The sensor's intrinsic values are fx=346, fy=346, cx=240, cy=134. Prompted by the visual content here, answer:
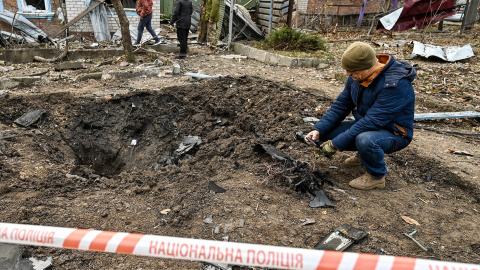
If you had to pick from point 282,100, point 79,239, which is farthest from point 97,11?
point 79,239

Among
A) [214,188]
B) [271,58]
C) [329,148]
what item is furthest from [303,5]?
[214,188]

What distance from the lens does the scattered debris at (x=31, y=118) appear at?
17.2ft

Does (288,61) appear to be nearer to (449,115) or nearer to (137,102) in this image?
(137,102)

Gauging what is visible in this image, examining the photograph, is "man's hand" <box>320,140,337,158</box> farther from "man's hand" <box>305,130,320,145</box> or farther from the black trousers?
the black trousers

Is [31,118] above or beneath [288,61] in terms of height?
beneath

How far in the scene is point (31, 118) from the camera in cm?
538

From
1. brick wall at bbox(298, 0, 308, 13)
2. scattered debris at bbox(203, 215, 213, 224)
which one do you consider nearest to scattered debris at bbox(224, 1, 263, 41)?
brick wall at bbox(298, 0, 308, 13)

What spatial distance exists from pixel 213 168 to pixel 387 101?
6.79ft

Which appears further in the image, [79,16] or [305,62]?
[79,16]

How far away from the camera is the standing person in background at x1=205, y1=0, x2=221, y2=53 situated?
10.9m

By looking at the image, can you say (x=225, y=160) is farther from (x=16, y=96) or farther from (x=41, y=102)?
(x=16, y=96)

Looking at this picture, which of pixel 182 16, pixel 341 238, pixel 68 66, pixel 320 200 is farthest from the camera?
pixel 182 16

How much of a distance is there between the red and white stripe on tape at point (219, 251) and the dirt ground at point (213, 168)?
873 mm

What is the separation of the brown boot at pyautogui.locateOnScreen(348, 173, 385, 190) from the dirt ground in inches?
2.4
